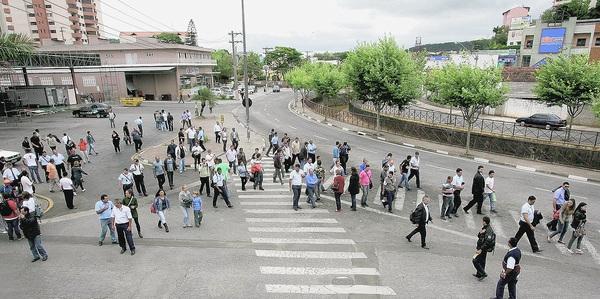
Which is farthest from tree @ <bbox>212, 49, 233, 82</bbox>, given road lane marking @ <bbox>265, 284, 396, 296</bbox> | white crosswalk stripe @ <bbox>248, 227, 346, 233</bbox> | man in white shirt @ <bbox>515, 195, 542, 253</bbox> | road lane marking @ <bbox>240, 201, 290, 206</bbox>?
road lane marking @ <bbox>265, 284, 396, 296</bbox>

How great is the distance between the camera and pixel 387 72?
84.7ft

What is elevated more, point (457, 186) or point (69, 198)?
point (457, 186)

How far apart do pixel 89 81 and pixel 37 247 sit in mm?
51405

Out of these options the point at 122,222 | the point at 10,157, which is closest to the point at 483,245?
the point at 122,222

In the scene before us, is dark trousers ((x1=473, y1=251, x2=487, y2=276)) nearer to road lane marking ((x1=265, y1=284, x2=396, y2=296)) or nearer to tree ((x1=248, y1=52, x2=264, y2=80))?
road lane marking ((x1=265, y1=284, x2=396, y2=296))

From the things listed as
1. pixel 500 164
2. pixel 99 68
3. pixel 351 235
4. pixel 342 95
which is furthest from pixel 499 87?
pixel 99 68

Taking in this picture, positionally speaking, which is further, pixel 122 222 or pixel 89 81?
pixel 89 81

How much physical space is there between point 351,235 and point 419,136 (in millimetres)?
17561

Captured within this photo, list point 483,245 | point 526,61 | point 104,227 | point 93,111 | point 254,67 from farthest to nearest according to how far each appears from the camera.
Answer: point 254,67 → point 526,61 → point 93,111 → point 104,227 → point 483,245

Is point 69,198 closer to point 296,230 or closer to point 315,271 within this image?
point 296,230

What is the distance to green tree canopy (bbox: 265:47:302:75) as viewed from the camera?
4358 inches

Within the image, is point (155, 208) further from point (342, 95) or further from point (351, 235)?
point (342, 95)

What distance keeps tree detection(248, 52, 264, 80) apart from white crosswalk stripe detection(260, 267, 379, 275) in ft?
314

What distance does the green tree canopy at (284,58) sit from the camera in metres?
111
